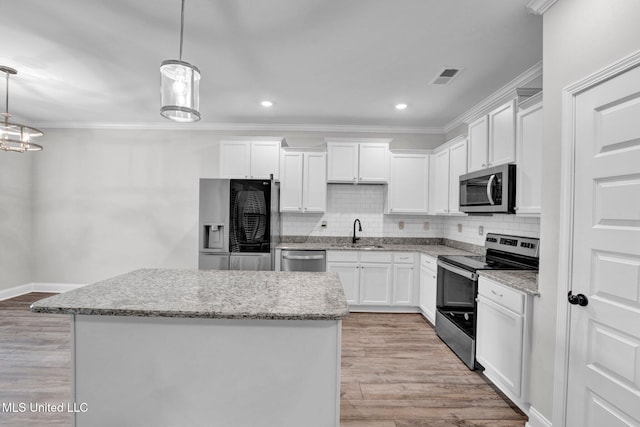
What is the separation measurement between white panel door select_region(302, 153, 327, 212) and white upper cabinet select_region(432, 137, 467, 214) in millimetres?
1556

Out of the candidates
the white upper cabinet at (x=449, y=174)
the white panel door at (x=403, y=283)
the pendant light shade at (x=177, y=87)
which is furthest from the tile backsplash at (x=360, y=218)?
the pendant light shade at (x=177, y=87)

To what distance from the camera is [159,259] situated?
4.82m

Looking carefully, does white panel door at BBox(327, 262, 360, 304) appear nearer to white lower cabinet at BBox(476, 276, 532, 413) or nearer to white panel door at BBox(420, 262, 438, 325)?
white panel door at BBox(420, 262, 438, 325)

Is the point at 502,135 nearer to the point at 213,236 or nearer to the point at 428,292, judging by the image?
the point at 428,292

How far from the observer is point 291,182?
4.42 m

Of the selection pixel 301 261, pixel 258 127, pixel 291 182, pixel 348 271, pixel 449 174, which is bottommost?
pixel 348 271

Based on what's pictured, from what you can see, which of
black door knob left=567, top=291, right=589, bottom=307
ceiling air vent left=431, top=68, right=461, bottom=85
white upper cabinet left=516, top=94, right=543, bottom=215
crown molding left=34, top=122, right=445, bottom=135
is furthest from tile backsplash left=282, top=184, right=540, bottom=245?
black door knob left=567, top=291, right=589, bottom=307

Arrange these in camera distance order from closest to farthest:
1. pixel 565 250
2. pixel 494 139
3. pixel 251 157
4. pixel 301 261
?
pixel 565 250 → pixel 494 139 → pixel 301 261 → pixel 251 157

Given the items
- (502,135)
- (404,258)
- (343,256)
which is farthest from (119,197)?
(502,135)

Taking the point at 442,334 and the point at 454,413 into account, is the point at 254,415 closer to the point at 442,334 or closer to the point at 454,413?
the point at 454,413

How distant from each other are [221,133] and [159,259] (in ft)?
7.14

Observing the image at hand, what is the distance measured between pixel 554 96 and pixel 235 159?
3618 mm

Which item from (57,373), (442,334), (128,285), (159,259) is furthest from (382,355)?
(159,259)

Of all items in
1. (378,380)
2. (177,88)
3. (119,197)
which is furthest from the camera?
(119,197)
